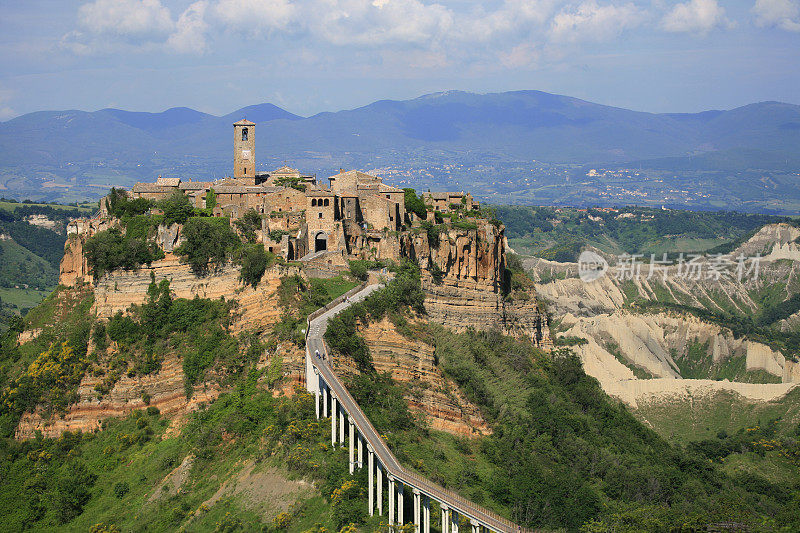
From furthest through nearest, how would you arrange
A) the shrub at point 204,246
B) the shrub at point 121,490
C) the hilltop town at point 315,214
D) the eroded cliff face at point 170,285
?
the hilltop town at point 315,214, the shrub at point 204,246, the eroded cliff face at point 170,285, the shrub at point 121,490

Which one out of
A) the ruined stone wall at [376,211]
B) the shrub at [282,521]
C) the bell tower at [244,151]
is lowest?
the shrub at [282,521]

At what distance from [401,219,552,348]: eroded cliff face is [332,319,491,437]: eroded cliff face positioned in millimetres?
10155

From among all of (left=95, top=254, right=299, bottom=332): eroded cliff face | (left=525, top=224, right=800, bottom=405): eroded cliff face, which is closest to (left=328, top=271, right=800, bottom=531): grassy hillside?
(left=95, top=254, right=299, bottom=332): eroded cliff face

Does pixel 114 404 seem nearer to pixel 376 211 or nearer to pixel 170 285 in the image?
pixel 170 285

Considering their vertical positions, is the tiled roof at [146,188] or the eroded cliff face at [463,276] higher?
the tiled roof at [146,188]

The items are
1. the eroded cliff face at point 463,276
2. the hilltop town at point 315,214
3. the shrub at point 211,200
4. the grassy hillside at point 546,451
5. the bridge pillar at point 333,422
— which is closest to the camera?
the bridge pillar at point 333,422

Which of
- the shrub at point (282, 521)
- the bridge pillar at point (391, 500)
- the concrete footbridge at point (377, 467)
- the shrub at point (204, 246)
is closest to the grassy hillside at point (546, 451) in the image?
the concrete footbridge at point (377, 467)

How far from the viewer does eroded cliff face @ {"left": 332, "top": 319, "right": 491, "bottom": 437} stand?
139ft

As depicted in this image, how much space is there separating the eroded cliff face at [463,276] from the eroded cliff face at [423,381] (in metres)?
10.2

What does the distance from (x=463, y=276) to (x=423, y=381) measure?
50.3ft

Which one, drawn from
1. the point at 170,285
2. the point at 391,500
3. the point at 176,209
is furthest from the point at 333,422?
the point at 176,209

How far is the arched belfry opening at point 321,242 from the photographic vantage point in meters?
52.9

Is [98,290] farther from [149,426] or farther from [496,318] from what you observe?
[496,318]

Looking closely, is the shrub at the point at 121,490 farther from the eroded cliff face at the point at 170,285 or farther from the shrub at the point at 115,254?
the shrub at the point at 115,254
